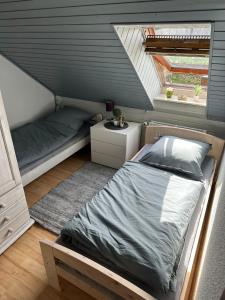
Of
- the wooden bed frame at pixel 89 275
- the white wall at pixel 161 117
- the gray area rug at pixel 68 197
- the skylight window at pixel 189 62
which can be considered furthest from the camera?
the white wall at pixel 161 117

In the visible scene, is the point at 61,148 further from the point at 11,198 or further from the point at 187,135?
the point at 187,135

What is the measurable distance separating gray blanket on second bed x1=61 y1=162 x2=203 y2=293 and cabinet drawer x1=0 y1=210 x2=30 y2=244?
2.14ft

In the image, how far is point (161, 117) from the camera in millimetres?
2658

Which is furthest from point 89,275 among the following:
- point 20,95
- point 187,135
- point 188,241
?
point 20,95

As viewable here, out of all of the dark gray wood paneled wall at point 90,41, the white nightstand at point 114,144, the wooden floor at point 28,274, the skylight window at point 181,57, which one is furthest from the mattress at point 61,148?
the skylight window at point 181,57

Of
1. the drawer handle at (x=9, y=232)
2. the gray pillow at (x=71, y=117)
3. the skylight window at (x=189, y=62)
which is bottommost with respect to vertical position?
the drawer handle at (x=9, y=232)

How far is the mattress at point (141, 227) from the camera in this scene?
107 centimetres

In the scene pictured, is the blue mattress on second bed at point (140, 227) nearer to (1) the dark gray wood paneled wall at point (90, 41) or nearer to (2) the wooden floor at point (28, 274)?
(2) the wooden floor at point (28, 274)

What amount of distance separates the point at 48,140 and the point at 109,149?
0.76 meters

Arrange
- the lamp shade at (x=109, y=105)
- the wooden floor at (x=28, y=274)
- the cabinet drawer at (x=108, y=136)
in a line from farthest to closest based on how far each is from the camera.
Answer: the lamp shade at (x=109, y=105), the cabinet drawer at (x=108, y=136), the wooden floor at (x=28, y=274)

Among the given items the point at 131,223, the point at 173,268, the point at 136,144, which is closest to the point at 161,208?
the point at 131,223

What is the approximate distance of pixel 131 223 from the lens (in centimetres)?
131

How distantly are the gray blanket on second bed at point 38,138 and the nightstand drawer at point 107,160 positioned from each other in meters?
0.42

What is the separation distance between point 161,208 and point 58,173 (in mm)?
1596
